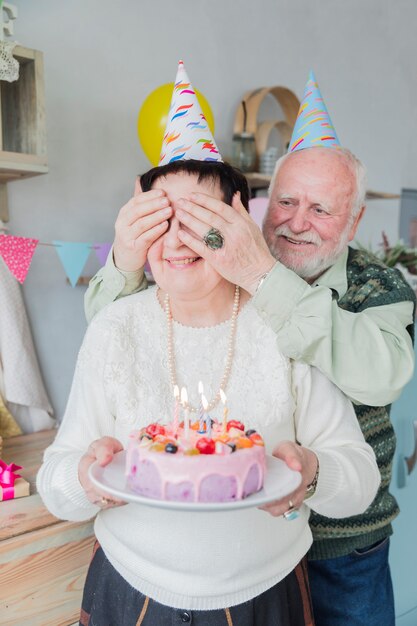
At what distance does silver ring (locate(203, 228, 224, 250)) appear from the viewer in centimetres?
101

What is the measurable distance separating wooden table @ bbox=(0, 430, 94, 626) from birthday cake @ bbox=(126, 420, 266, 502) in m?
0.65

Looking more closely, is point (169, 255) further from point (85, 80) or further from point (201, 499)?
point (85, 80)

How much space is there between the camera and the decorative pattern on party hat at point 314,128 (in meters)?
1.50

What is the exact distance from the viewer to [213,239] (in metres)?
1.02

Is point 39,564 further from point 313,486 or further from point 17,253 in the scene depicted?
point 17,253

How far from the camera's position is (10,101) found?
1.80 meters

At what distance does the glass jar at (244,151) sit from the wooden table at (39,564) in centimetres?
172

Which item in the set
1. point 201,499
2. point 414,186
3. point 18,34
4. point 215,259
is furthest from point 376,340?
point 414,186

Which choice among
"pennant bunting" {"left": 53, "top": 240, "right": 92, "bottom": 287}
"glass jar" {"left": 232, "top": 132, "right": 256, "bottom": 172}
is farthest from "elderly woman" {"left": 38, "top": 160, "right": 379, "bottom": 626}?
"glass jar" {"left": 232, "top": 132, "right": 256, "bottom": 172}

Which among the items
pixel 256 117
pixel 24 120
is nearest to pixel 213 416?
pixel 24 120

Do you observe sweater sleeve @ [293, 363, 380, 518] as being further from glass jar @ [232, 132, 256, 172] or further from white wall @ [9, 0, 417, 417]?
glass jar @ [232, 132, 256, 172]

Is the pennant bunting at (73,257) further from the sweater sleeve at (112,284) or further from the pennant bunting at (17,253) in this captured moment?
the sweater sleeve at (112,284)

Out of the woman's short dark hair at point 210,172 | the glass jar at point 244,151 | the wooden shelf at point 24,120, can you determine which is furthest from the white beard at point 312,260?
the glass jar at point 244,151

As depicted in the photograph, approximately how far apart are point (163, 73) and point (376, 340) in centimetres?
175
